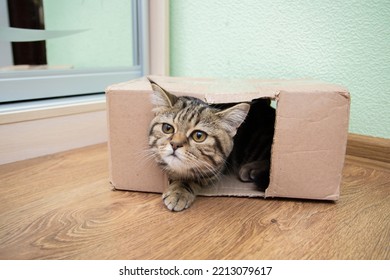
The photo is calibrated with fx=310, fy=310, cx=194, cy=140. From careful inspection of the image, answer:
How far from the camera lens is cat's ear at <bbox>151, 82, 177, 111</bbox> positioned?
2.90ft

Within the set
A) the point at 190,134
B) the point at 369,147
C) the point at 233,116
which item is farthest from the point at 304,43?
the point at 190,134

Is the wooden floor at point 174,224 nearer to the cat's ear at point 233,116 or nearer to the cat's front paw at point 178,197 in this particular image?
the cat's front paw at point 178,197

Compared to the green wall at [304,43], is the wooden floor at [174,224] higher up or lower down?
lower down

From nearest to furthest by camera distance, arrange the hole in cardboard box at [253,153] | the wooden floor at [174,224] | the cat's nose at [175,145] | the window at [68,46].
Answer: the wooden floor at [174,224]
the cat's nose at [175,145]
the hole in cardboard box at [253,153]
the window at [68,46]

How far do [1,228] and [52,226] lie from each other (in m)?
0.12

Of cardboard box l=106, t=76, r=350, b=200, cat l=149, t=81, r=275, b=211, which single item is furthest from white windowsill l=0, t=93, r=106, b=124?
cat l=149, t=81, r=275, b=211

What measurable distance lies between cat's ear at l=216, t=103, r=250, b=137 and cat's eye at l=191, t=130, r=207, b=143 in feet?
0.23

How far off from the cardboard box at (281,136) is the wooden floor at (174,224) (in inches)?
1.9

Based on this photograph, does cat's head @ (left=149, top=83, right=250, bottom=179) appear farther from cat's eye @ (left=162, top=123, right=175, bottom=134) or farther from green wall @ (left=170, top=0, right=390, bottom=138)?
green wall @ (left=170, top=0, right=390, bottom=138)

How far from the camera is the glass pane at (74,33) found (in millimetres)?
1348

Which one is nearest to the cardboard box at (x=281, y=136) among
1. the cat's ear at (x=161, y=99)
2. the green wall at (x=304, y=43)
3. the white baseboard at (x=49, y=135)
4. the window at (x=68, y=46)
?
the cat's ear at (x=161, y=99)

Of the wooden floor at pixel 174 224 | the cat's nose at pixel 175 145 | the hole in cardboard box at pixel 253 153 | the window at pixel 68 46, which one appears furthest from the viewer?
the window at pixel 68 46

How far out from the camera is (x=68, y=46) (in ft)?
5.16

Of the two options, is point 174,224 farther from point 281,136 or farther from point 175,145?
point 281,136
